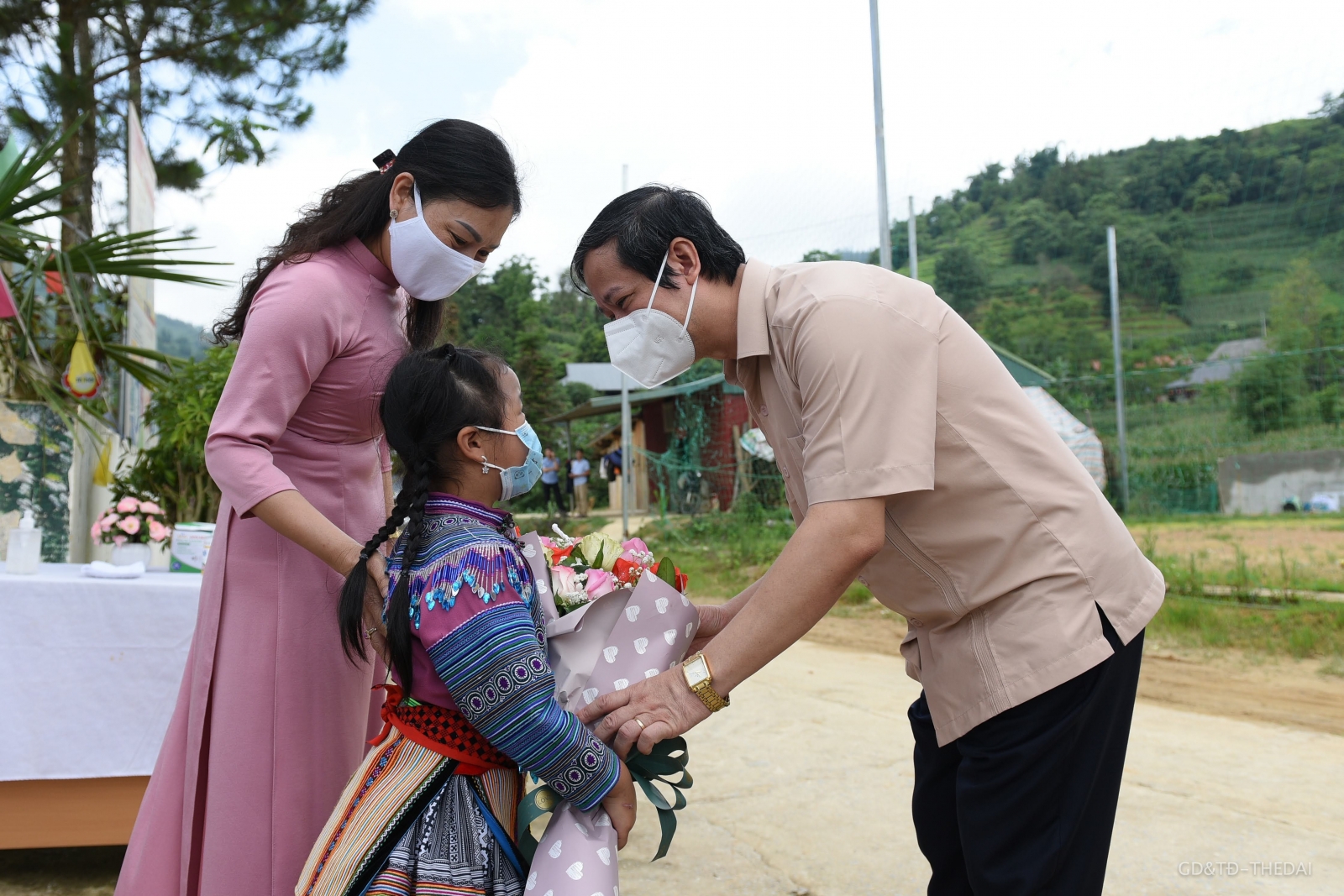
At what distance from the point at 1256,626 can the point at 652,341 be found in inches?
263

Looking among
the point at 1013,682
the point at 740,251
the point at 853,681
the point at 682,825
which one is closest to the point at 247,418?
the point at 740,251

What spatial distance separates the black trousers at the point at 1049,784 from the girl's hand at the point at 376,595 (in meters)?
0.94

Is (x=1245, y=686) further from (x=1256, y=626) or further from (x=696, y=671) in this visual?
(x=696, y=671)

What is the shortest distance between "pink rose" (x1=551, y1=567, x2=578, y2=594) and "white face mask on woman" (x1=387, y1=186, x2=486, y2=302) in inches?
24.6

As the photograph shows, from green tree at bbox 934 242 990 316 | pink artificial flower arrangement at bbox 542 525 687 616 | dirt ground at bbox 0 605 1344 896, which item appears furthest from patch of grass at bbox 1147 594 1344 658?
green tree at bbox 934 242 990 316

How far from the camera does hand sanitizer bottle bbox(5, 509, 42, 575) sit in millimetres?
2465

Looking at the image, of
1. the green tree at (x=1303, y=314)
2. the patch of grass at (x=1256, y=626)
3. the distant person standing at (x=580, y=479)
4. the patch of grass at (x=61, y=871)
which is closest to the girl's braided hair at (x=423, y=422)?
the patch of grass at (x=61, y=871)

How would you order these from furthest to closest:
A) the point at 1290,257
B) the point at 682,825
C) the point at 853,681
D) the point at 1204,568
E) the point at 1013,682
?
1. the point at 1290,257
2. the point at 1204,568
3. the point at 853,681
4. the point at 682,825
5. the point at 1013,682

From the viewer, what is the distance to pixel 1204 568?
827 cm

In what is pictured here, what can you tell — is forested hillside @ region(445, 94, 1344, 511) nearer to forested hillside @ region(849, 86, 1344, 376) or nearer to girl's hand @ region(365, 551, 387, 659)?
forested hillside @ region(849, 86, 1344, 376)

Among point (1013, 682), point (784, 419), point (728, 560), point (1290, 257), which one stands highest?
point (1290, 257)

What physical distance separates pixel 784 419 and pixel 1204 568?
8.07 m

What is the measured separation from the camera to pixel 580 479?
20.2m

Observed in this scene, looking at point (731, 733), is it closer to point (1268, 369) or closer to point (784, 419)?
point (784, 419)
